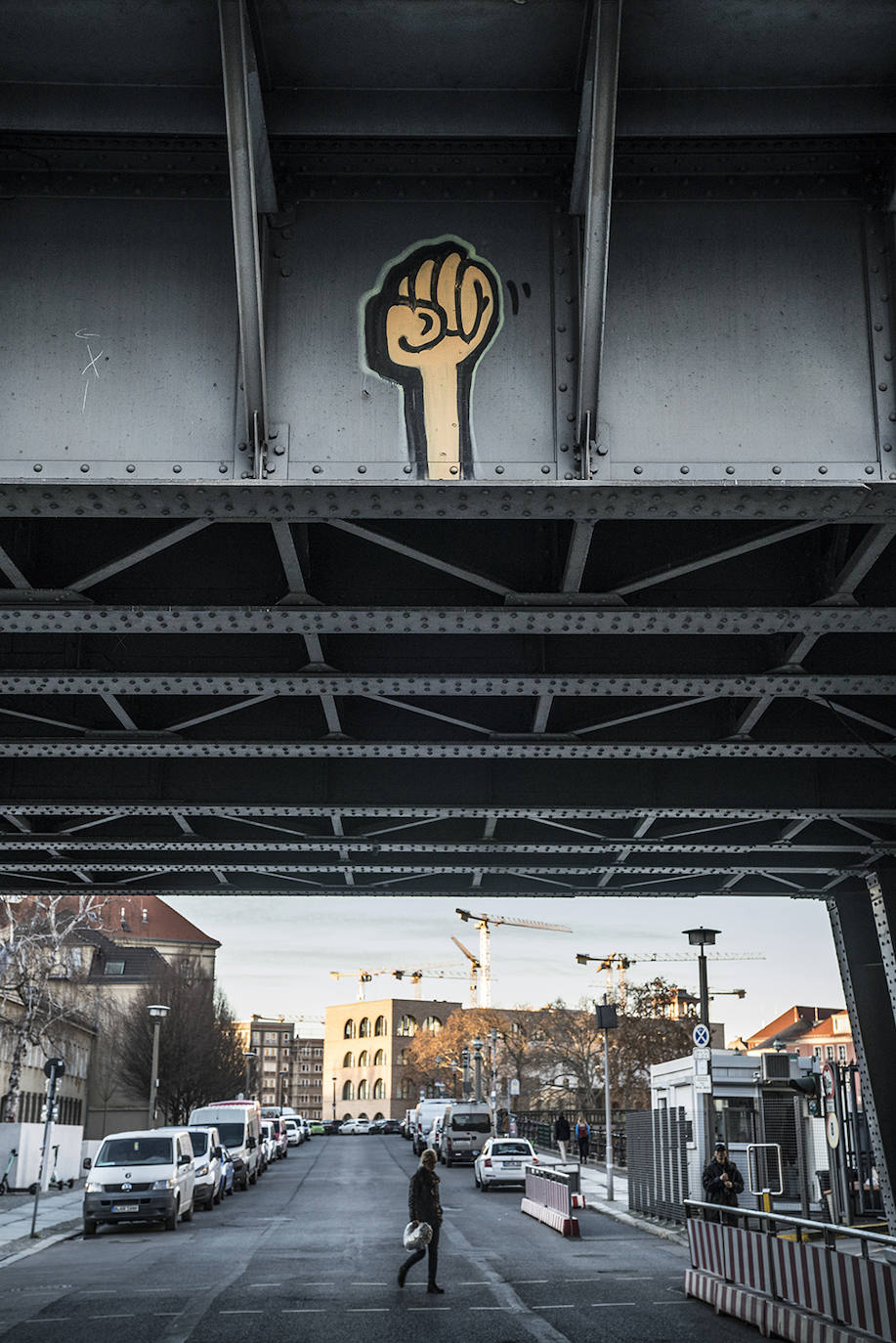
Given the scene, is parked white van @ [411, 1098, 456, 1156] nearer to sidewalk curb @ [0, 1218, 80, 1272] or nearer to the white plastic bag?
sidewalk curb @ [0, 1218, 80, 1272]

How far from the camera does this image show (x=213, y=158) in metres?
7.25

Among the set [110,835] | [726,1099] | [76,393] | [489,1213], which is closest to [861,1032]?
[726,1099]

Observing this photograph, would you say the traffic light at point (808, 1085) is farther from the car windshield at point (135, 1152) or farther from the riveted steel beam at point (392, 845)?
the car windshield at point (135, 1152)

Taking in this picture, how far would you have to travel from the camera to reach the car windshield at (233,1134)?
3906 centimetres

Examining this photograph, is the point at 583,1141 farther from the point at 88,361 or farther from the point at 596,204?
the point at 596,204

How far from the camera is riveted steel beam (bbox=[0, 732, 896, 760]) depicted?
11.5 metres

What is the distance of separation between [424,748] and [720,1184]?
1059cm

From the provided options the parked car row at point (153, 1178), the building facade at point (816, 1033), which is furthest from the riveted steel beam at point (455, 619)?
the building facade at point (816, 1033)

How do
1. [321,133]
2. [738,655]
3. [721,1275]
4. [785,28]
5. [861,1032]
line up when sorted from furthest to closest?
[861,1032], [721,1275], [738,655], [321,133], [785,28]

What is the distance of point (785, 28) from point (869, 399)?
5.99 ft

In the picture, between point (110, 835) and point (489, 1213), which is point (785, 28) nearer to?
point (110, 835)

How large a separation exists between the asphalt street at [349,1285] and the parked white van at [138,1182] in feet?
1.41

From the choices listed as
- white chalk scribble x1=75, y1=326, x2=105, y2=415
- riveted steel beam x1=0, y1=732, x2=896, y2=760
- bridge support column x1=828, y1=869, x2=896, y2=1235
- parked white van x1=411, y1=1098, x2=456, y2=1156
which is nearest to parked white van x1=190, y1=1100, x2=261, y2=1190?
parked white van x1=411, y1=1098, x2=456, y2=1156

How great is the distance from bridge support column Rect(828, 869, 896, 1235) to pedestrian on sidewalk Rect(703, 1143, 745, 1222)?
2420mm
